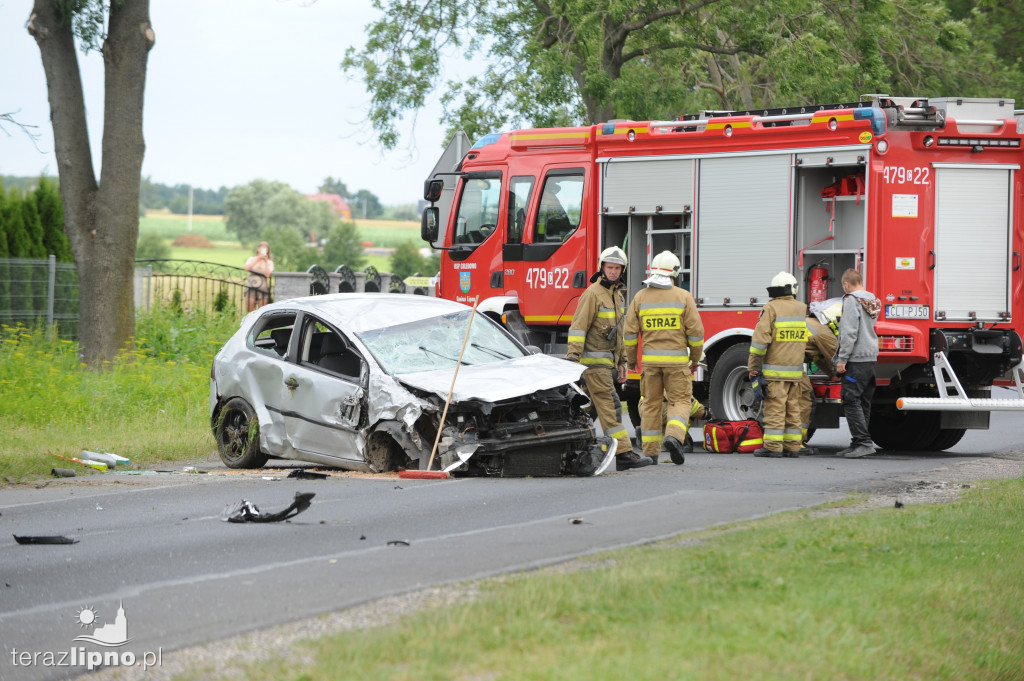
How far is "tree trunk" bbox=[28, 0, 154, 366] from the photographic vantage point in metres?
17.7

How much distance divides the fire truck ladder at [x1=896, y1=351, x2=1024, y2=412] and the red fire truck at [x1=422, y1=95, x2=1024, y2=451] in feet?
0.06

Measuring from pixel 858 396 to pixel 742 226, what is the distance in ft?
7.69

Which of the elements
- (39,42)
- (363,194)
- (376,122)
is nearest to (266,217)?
(363,194)

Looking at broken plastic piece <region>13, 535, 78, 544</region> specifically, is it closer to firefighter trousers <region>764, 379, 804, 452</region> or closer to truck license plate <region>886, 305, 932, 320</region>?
firefighter trousers <region>764, 379, 804, 452</region>

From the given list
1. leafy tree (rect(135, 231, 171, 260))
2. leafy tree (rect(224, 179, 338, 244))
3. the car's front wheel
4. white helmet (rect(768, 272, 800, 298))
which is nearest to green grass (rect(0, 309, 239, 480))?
the car's front wheel

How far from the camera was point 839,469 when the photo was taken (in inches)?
455

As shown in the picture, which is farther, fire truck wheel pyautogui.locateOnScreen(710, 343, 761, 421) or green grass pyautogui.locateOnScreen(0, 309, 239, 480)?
fire truck wheel pyautogui.locateOnScreen(710, 343, 761, 421)

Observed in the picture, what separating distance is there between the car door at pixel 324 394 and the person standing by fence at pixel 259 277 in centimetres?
1186

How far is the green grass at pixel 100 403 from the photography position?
41.8ft

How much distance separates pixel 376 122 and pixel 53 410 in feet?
46.8

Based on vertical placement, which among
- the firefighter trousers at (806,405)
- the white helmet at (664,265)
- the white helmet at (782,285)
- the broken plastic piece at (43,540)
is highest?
the white helmet at (664,265)

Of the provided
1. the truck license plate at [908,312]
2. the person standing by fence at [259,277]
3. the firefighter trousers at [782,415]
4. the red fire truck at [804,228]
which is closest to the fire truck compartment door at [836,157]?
the red fire truck at [804,228]

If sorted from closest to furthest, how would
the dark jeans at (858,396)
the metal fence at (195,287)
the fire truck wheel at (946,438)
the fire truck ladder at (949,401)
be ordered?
the fire truck ladder at (949,401)
the dark jeans at (858,396)
the fire truck wheel at (946,438)
the metal fence at (195,287)

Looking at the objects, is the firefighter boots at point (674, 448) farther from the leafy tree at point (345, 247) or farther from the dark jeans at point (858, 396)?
the leafy tree at point (345, 247)
